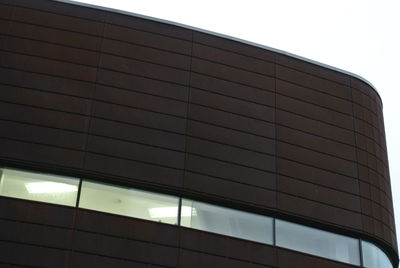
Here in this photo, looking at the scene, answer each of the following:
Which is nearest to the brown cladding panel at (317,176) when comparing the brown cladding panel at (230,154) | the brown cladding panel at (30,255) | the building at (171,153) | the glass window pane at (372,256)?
the building at (171,153)

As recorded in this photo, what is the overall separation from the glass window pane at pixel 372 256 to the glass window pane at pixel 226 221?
3176 mm

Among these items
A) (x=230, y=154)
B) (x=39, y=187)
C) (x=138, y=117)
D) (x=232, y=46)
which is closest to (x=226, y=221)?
(x=230, y=154)

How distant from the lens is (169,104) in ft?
70.3

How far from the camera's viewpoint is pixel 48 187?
63.9 ft

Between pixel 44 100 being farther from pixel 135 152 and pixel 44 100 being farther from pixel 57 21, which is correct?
pixel 135 152

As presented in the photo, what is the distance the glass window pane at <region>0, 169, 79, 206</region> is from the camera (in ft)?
63.0

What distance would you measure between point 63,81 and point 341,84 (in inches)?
374

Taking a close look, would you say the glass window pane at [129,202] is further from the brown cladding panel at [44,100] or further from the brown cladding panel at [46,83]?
the brown cladding panel at [46,83]

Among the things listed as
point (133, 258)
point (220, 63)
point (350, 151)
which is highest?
point (220, 63)

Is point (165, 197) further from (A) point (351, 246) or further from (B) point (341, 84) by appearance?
(B) point (341, 84)

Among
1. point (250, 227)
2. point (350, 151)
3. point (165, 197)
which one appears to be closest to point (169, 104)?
point (165, 197)

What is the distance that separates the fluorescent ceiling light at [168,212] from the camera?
65.1 feet

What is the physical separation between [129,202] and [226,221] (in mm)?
2843

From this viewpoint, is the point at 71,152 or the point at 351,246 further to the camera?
the point at 351,246
